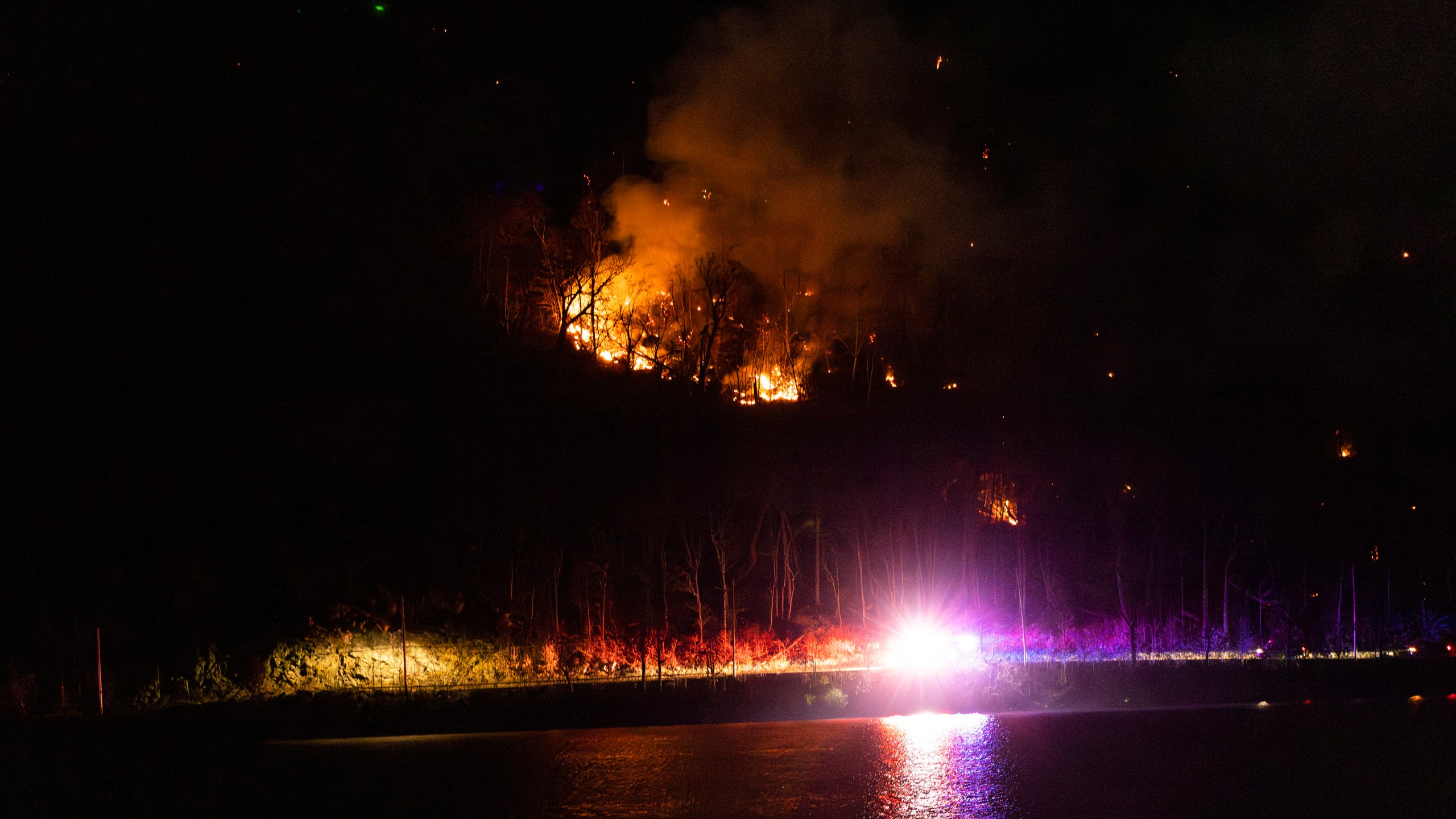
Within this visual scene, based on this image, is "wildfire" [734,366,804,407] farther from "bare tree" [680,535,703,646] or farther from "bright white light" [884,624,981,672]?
"bright white light" [884,624,981,672]

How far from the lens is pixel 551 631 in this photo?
1919 centimetres

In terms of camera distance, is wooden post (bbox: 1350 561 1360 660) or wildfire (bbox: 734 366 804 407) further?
wildfire (bbox: 734 366 804 407)

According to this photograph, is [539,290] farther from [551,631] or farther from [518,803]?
[518,803]

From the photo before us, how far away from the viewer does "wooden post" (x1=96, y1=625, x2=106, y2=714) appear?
1496 centimetres

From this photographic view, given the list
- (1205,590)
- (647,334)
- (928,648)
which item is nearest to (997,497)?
(1205,590)

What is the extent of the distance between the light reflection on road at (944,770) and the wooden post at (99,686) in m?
13.7

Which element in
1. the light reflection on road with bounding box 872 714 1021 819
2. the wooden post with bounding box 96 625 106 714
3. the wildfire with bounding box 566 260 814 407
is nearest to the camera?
the light reflection on road with bounding box 872 714 1021 819

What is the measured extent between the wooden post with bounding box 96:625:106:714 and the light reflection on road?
13.7 metres

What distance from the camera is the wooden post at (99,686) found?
14961 millimetres

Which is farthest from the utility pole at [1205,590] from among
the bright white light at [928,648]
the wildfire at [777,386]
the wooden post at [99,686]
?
the wooden post at [99,686]

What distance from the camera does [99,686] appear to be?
1523cm

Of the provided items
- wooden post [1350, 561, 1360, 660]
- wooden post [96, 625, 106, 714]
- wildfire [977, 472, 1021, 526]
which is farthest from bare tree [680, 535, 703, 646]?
wooden post [1350, 561, 1360, 660]

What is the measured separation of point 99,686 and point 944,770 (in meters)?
15.0

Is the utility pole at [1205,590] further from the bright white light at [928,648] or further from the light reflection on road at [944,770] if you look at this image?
the light reflection on road at [944,770]
